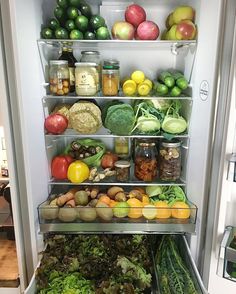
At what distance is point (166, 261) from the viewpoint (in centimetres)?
143

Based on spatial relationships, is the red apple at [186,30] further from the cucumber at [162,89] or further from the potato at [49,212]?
the potato at [49,212]

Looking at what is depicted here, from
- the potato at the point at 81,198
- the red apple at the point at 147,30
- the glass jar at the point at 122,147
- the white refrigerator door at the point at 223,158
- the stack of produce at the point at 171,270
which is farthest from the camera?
the glass jar at the point at 122,147

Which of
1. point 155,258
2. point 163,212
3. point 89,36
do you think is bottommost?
point 155,258

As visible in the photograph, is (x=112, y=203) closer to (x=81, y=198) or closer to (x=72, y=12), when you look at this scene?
(x=81, y=198)

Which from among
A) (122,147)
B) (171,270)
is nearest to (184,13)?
(122,147)

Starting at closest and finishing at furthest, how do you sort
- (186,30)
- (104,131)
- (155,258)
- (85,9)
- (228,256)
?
(228,256), (186,30), (85,9), (155,258), (104,131)

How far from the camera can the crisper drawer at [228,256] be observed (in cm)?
106

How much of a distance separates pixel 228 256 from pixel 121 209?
547 millimetres

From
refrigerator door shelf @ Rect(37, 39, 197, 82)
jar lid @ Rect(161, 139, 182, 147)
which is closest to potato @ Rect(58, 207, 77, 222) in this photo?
jar lid @ Rect(161, 139, 182, 147)

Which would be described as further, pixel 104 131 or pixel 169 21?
pixel 104 131

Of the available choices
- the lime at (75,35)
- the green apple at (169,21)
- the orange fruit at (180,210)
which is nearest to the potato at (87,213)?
the orange fruit at (180,210)

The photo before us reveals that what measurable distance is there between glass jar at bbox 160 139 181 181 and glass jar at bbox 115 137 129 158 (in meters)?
0.24

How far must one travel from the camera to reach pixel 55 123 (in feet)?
4.63

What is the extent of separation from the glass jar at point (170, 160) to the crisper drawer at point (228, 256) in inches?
17.7
